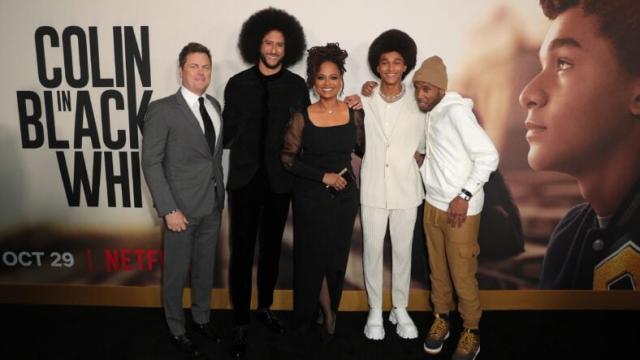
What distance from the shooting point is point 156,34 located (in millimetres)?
3092

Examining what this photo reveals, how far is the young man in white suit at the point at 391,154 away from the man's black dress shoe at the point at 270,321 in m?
0.68

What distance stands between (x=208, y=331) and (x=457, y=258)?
1.58 metres

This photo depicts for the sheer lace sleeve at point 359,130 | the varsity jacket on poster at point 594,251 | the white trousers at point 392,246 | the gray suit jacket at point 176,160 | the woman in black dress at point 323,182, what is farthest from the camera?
the varsity jacket on poster at point 594,251

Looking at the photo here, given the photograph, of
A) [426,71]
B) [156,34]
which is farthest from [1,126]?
[426,71]

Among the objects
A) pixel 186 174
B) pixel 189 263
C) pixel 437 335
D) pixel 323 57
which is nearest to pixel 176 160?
pixel 186 174

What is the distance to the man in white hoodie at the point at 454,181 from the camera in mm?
2531

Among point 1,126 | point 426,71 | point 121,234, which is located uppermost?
point 426,71

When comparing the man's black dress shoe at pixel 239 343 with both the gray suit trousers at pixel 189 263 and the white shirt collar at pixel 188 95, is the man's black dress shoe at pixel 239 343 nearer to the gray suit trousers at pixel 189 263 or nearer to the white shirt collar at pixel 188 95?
the gray suit trousers at pixel 189 263

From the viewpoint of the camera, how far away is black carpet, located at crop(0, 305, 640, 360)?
2809 mm

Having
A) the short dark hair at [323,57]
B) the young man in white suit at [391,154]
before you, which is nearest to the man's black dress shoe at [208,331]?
the young man in white suit at [391,154]

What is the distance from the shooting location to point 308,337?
2.96 metres

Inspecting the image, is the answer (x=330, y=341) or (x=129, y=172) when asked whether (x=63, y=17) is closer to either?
(x=129, y=172)

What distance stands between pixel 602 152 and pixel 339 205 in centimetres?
190

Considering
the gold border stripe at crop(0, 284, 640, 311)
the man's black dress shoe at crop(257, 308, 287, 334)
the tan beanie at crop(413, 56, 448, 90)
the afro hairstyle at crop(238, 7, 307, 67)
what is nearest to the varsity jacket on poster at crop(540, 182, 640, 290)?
the gold border stripe at crop(0, 284, 640, 311)
